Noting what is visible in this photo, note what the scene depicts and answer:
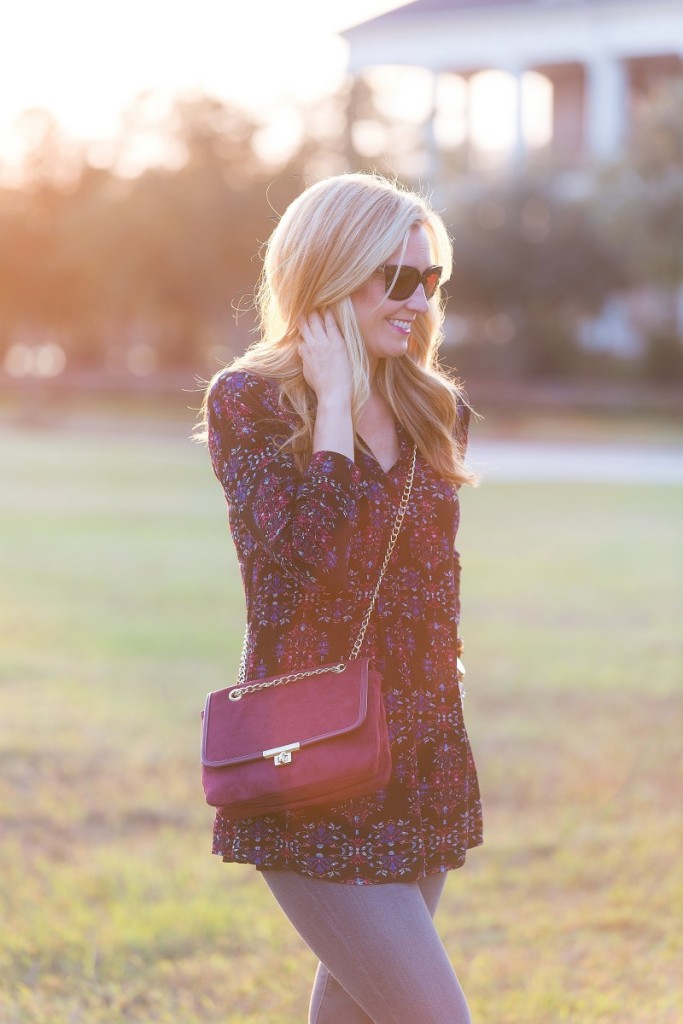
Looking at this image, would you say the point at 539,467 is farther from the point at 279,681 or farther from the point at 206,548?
the point at 279,681

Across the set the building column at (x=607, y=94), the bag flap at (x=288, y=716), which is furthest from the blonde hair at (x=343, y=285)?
the building column at (x=607, y=94)

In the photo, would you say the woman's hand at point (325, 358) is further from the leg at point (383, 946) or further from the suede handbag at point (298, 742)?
the leg at point (383, 946)

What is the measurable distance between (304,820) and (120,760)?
15.6 feet

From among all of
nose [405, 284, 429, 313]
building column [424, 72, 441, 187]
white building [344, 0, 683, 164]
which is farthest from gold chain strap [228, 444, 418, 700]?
white building [344, 0, 683, 164]

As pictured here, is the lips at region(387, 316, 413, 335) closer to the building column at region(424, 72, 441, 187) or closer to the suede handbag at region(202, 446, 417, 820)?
the suede handbag at region(202, 446, 417, 820)

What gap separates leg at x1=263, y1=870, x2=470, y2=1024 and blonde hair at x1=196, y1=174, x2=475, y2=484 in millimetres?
805

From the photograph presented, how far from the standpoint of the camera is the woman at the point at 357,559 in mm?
2607

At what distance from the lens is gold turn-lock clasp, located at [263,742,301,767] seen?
8.42 feet

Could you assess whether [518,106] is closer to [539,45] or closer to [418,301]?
[539,45]

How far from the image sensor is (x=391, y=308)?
2.80 metres

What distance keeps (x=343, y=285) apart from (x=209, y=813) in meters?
4.22

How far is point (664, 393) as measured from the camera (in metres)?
35.8

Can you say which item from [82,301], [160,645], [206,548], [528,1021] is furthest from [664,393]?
[528,1021]

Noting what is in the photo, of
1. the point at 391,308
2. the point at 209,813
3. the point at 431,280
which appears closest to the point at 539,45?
the point at 209,813
